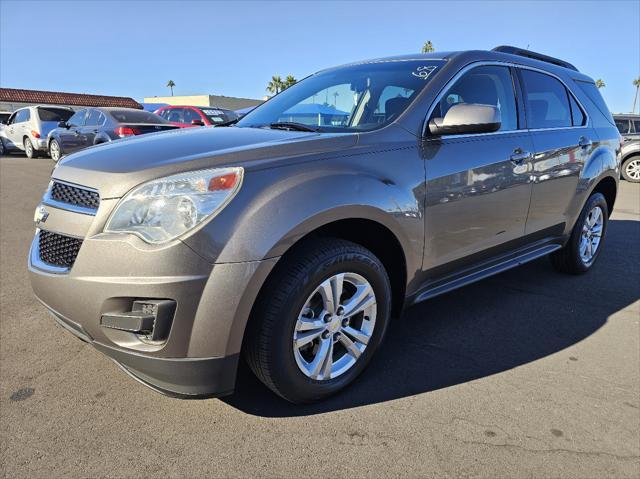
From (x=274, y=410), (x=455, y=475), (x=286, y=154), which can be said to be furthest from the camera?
(x=274, y=410)

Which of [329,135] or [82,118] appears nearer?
[329,135]

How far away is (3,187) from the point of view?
8711 millimetres

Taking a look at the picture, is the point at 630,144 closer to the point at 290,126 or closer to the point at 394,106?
the point at 394,106

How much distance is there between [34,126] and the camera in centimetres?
1423

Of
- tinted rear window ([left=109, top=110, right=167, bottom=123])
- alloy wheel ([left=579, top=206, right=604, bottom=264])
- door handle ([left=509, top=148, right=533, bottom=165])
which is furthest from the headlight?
tinted rear window ([left=109, top=110, right=167, bottom=123])

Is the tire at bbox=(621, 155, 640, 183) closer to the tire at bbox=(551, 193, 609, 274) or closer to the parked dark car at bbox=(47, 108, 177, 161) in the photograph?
the tire at bbox=(551, 193, 609, 274)

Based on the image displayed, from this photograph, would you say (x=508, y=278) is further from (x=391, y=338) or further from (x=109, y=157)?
(x=109, y=157)

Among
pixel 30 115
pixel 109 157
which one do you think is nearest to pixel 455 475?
pixel 109 157

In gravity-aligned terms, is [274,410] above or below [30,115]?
below

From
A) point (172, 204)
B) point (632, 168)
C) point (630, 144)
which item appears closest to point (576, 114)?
point (172, 204)

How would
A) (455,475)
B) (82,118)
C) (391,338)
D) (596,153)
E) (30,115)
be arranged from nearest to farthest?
1. (455,475)
2. (391,338)
3. (596,153)
4. (82,118)
5. (30,115)

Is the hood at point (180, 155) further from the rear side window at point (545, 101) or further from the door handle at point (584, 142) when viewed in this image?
the door handle at point (584, 142)

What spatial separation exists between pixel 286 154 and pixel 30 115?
15553 millimetres

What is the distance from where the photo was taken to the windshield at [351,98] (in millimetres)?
2748
